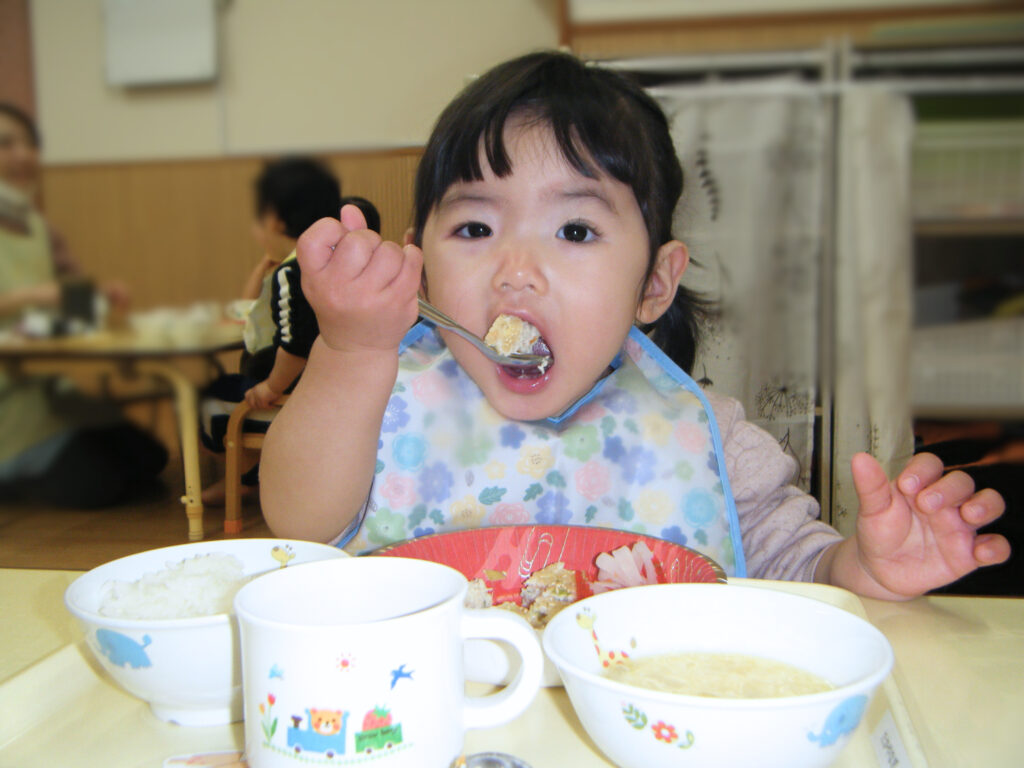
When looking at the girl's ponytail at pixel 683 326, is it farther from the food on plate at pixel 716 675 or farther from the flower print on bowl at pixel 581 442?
the food on plate at pixel 716 675

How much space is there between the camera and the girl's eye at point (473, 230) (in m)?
0.77

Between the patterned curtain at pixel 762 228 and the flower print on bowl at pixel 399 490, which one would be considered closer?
the patterned curtain at pixel 762 228

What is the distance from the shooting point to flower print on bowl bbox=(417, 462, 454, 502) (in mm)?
871

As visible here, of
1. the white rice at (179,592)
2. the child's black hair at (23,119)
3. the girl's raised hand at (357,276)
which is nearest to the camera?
the white rice at (179,592)

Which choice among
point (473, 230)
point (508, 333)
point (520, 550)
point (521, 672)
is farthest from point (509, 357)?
point (521, 672)

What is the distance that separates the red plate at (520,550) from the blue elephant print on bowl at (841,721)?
0.23 m

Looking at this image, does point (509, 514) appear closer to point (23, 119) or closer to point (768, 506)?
point (768, 506)

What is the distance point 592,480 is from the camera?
887 millimetres

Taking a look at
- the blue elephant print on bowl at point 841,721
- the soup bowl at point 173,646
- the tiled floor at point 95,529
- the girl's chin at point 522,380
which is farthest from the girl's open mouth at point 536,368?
the blue elephant print on bowl at point 841,721

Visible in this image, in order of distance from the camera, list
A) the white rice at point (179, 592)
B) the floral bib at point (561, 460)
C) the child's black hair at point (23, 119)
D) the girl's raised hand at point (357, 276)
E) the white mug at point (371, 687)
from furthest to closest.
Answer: the floral bib at point (561, 460), the child's black hair at point (23, 119), the girl's raised hand at point (357, 276), the white rice at point (179, 592), the white mug at point (371, 687)

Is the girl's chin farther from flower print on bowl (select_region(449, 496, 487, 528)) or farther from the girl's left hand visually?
the girl's left hand

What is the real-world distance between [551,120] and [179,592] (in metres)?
0.52

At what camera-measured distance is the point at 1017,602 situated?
0.59m

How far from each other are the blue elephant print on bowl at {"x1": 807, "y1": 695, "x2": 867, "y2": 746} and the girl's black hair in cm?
54
